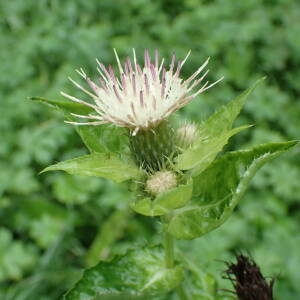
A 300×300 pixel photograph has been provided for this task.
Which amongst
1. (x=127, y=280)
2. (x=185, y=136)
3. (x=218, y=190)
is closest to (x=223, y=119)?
(x=185, y=136)

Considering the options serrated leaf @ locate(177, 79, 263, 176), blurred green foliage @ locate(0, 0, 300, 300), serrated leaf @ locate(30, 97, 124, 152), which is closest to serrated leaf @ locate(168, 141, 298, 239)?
serrated leaf @ locate(177, 79, 263, 176)

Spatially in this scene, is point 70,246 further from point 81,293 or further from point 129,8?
point 129,8

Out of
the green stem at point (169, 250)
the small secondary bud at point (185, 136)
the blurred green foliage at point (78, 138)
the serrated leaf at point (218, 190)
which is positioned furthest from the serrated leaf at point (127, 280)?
the blurred green foliage at point (78, 138)

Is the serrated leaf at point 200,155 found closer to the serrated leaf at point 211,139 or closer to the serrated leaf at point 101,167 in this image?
the serrated leaf at point 211,139

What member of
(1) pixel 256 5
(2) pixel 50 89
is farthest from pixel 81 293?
(1) pixel 256 5

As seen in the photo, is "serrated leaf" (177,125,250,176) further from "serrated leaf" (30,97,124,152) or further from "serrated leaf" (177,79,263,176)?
"serrated leaf" (30,97,124,152)
